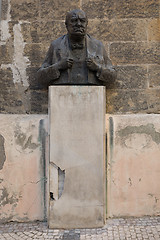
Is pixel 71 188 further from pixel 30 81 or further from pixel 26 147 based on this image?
pixel 30 81

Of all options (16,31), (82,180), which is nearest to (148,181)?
(82,180)

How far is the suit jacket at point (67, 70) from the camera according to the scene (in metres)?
2.48

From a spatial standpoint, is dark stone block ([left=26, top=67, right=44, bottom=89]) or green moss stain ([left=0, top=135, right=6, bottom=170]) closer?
green moss stain ([left=0, top=135, right=6, bottom=170])

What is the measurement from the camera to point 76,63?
247 cm

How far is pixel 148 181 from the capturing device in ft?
8.00

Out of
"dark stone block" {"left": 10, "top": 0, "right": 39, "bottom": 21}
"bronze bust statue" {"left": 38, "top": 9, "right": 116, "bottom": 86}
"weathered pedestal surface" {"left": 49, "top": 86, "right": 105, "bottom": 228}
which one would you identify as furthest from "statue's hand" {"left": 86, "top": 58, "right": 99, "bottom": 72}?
"dark stone block" {"left": 10, "top": 0, "right": 39, "bottom": 21}

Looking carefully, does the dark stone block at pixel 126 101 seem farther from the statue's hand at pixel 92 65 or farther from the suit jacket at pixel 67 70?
the statue's hand at pixel 92 65

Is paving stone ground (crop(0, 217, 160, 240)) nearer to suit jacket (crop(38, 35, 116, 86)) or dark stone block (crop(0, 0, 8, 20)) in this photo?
suit jacket (crop(38, 35, 116, 86))

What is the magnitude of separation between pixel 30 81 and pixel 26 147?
790 millimetres

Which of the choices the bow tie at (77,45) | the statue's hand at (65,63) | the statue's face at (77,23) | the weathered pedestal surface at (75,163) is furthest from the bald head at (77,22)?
the weathered pedestal surface at (75,163)

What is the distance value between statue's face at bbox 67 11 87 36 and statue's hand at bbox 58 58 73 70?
0.23 m

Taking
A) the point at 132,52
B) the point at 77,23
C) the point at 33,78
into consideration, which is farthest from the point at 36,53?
the point at 132,52

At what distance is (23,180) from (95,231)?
754 mm

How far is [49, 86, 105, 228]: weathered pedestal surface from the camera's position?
86.5 inches
